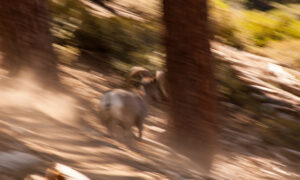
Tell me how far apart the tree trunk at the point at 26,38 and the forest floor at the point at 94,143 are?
240mm

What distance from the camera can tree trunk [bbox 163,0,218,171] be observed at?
22.0 ft

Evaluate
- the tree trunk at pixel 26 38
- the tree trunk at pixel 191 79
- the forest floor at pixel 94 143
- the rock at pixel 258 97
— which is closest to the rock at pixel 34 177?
the forest floor at pixel 94 143

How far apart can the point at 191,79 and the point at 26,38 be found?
2584 mm

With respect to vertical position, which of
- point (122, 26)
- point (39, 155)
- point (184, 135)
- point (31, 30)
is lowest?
point (39, 155)

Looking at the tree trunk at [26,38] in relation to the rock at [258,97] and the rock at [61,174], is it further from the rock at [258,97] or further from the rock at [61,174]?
the rock at [258,97]

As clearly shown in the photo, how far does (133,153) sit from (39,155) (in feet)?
6.87

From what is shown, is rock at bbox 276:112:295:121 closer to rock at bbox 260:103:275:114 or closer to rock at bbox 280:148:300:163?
rock at bbox 260:103:275:114

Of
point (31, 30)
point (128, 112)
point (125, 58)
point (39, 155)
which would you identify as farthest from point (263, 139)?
point (39, 155)

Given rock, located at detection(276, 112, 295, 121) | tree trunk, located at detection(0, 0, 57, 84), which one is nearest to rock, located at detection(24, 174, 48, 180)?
tree trunk, located at detection(0, 0, 57, 84)

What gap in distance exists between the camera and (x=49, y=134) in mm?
6141

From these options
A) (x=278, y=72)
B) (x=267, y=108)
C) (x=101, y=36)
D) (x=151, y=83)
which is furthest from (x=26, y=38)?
(x=278, y=72)

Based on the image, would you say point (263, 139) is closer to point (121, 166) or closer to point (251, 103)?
point (251, 103)

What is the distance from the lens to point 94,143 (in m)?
6.44

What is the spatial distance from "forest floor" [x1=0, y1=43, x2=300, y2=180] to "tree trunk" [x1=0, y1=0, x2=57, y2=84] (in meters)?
0.24
